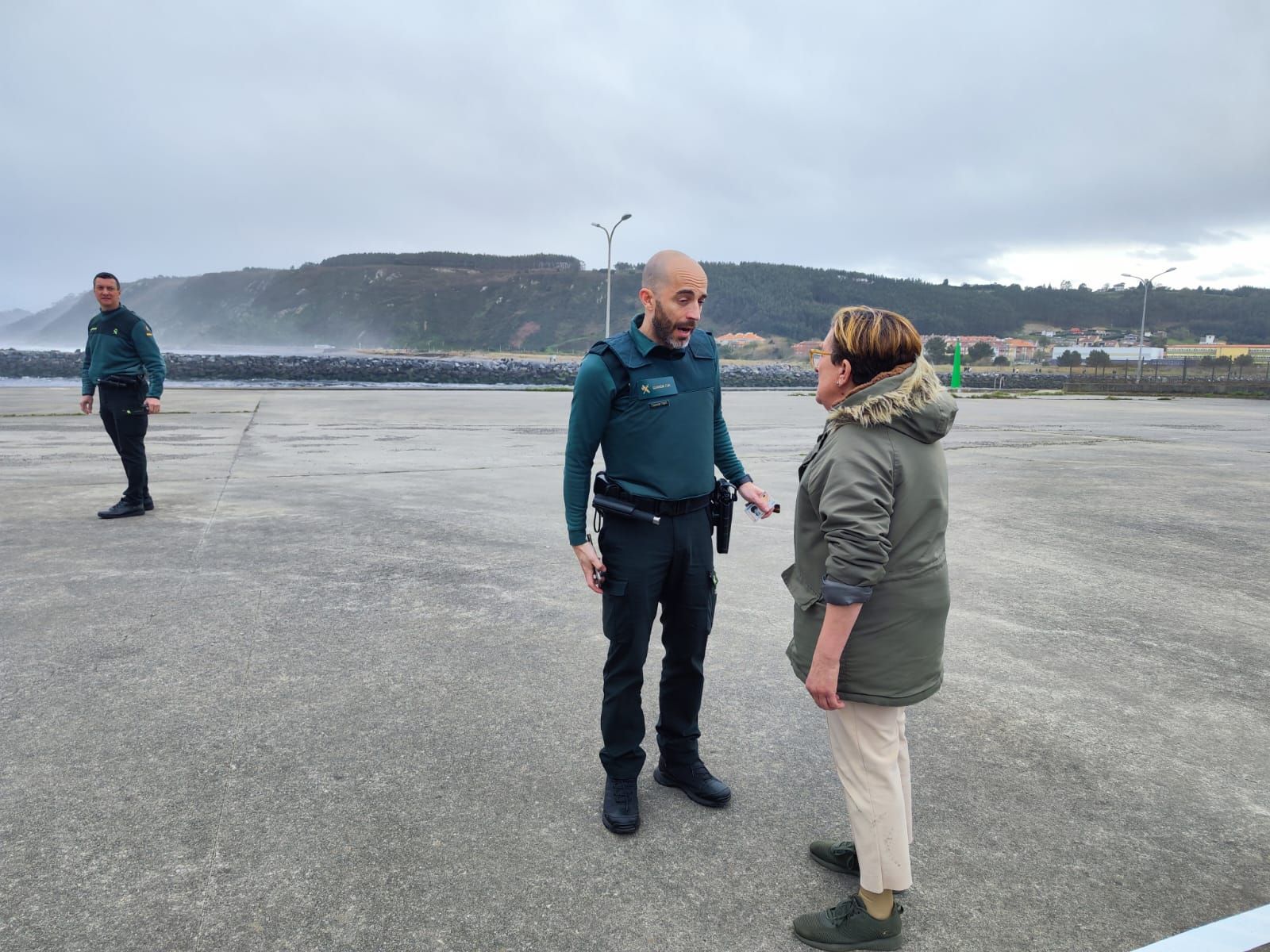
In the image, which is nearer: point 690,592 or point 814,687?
point 814,687

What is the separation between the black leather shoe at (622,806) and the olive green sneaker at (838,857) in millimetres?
612

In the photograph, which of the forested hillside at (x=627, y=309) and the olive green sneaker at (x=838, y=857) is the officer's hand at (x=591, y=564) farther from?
the forested hillside at (x=627, y=309)

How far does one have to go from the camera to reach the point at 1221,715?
12.5ft

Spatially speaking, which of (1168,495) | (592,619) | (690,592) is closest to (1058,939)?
(690,592)

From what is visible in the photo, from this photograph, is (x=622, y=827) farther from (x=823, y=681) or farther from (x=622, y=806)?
(x=823, y=681)

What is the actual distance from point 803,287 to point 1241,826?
576 ft

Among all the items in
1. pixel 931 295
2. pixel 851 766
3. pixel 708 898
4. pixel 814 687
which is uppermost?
pixel 931 295

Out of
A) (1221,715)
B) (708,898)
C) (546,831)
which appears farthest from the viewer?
(1221,715)

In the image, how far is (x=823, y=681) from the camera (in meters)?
2.21

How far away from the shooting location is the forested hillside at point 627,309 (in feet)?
509

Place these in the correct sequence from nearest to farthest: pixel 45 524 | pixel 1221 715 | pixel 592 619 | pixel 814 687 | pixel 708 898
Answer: pixel 814 687, pixel 708 898, pixel 1221 715, pixel 592 619, pixel 45 524

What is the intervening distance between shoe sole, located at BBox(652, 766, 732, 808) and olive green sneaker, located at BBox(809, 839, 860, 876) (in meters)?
0.43

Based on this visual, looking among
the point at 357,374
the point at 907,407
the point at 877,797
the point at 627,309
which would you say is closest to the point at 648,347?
the point at 907,407

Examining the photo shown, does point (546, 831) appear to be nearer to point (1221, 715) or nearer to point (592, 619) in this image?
point (592, 619)
